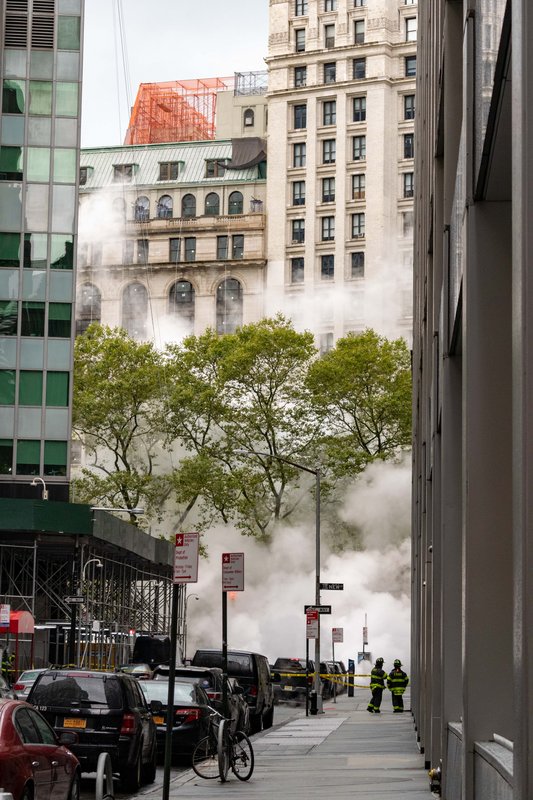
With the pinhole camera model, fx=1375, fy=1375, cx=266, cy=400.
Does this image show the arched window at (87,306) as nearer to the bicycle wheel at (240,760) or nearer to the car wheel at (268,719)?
the car wheel at (268,719)

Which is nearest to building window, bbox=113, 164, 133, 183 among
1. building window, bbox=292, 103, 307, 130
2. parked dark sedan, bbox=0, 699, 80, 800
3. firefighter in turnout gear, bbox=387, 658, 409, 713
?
building window, bbox=292, 103, 307, 130

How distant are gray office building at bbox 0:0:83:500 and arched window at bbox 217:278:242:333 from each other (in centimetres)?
5398

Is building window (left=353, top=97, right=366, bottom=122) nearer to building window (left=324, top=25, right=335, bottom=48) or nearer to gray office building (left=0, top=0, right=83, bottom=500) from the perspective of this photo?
building window (left=324, top=25, right=335, bottom=48)

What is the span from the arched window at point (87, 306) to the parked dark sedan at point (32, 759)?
102331 mm

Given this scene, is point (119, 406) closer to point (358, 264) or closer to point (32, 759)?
point (358, 264)

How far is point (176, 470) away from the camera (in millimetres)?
80188

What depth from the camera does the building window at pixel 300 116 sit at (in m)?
113

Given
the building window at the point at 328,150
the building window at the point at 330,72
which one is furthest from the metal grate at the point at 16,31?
the building window at the point at 330,72

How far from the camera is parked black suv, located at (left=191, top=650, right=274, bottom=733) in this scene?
109 feet

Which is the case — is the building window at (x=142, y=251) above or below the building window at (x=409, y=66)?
below

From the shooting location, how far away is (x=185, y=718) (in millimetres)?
22172

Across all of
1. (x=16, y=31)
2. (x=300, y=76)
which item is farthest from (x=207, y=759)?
(x=300, y=76)

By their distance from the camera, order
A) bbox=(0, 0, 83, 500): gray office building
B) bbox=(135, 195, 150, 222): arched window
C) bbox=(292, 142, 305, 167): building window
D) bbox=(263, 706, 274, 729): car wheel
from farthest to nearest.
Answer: bbox=(135, 195, 150, 222): arched window
bbox=(292, 142, 305, 167): building window
bbox=(0, 0, 83, 500): gray office building
bbox=(263, 706, 274, 729): car wheel

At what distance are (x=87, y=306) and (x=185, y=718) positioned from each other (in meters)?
95.0
